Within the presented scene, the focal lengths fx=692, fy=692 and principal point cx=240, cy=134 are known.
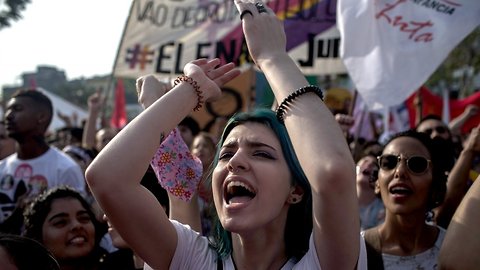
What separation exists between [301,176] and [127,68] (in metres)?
5.57

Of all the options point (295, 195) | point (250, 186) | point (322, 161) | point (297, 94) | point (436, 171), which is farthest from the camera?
point (436, 171)

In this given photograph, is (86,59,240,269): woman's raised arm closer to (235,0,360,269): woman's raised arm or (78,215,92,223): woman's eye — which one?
(235,0,360,269): woman's raised arm

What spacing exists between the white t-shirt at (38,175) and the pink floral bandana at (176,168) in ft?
8.40

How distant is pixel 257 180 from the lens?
2.01 m

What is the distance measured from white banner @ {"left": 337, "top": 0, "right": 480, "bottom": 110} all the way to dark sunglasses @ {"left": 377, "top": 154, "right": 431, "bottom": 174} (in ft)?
6.42

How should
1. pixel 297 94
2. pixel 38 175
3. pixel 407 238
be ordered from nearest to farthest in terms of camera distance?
pixel 297 94 < pixel 407 238 < pixel 38 175

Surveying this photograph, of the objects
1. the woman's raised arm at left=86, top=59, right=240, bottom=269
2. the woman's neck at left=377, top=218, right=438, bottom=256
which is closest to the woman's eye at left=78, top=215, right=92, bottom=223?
the woman's neck at left=377, top=218, right=438, bottom=256

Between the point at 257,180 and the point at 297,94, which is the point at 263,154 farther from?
the point at 297,94

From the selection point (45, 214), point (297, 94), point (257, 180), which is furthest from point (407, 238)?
point (45, 214)

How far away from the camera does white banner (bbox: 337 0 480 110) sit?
493 cm

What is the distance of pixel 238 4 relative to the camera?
205 centimetres

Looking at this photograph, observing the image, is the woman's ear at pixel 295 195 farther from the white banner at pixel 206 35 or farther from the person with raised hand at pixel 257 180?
the white banner at pixel 206 35

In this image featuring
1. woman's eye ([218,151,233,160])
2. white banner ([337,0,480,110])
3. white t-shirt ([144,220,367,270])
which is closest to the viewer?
white t-shirt ([144,220,367,270])

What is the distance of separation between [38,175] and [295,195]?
318 cm
